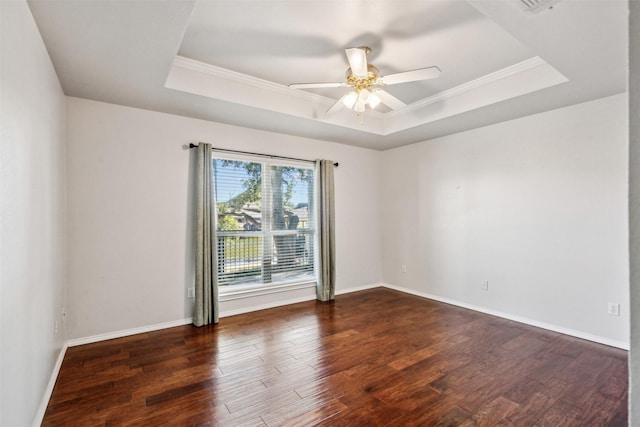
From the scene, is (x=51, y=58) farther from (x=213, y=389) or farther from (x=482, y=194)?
(x=482, y=194)

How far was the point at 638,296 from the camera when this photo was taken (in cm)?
47

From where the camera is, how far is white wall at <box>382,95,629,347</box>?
323 centimetres

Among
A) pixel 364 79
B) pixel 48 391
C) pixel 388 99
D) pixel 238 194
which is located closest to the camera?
pixel 48 391

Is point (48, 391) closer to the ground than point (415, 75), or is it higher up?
closer to the ground

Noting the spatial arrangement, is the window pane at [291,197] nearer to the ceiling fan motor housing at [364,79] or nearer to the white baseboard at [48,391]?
the ceiling fan motor housing at [364,79]

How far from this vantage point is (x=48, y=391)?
2.31 metres

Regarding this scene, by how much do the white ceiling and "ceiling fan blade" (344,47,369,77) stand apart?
170 mm

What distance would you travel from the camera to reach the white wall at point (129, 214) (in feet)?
10.7

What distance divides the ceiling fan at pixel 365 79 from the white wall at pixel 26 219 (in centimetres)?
181

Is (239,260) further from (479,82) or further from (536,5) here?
(536,5)

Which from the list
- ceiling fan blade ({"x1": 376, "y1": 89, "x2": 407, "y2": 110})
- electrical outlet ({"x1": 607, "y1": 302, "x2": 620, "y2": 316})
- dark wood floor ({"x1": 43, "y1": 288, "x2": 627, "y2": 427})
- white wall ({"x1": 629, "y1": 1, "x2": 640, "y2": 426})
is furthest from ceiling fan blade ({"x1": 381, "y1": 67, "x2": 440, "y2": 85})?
electrical outlet ({"x1": 607, "y1": 302, "x2": 620, "y2": 316})

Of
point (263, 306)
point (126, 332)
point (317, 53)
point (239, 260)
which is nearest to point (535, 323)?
point (263, 306)

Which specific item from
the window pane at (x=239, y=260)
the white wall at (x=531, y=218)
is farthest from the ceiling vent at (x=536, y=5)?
the window pane at (x=239, y=260)

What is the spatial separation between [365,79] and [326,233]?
8.28ft
